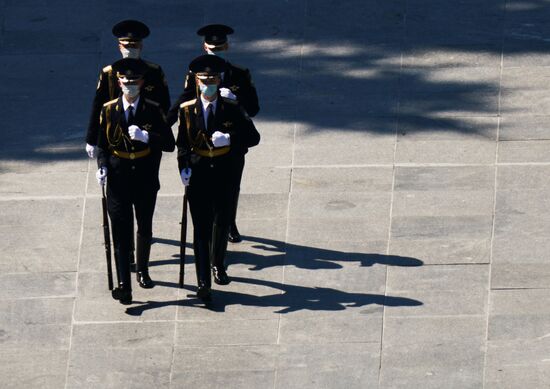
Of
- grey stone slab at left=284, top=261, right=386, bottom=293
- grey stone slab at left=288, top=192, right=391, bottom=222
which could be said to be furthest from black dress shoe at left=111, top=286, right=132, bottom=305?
grey stone slab at left=288, top=192, right=391, bottom=222

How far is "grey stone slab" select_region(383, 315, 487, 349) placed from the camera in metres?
11.8

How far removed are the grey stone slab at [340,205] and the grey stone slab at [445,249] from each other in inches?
18.0

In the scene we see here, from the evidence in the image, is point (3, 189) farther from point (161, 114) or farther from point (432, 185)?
point (432, 185)

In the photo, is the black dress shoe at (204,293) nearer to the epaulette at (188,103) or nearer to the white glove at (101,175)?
the white glove at (101,175)

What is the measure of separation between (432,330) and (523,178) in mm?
2301

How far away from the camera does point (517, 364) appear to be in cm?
1152

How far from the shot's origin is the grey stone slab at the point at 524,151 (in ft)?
45.8

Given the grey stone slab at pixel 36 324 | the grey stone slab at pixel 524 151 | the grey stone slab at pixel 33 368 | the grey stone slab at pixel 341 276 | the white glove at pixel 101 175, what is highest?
the white glove at pixel 101 175

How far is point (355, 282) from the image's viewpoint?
493 inches

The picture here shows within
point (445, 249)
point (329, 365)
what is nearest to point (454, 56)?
point (445, 249)

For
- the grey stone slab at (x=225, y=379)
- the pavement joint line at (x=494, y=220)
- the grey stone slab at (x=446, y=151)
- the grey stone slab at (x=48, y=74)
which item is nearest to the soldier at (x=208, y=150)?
the grey stone slab at (x=225, y=379)

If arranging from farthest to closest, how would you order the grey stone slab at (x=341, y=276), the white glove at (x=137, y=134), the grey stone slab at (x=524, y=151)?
the grey stone slab at (x=524, y=151), the grey stone slab at (x=341, y=276), the white glove at (x=137, y=134)

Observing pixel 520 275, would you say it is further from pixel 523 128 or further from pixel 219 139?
pixel 219 139

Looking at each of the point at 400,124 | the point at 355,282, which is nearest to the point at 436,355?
the point at 355,282
